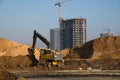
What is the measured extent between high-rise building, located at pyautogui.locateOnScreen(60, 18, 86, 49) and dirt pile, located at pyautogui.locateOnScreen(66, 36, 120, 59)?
5175 centimetres

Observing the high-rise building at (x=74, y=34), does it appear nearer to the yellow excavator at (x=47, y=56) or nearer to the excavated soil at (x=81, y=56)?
the excavated soil at (x=81, y=56)

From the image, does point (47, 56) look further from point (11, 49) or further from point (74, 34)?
point (74, 34)

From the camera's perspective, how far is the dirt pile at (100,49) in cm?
6425

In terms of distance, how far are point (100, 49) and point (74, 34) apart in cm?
5725

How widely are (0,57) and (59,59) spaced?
1121 centimetres

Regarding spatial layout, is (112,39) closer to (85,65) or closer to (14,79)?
(85,65)

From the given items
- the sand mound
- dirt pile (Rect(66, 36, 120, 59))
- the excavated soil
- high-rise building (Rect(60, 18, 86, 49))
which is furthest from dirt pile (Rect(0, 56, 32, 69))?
high-rise building (Rect(60, 18, 86, 49))

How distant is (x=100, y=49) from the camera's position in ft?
218

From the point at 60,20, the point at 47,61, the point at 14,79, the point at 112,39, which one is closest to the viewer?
the point at 14,79

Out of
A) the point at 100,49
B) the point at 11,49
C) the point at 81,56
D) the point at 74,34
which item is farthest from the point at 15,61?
the point at 74,34

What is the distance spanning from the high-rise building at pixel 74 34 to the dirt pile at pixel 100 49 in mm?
51750

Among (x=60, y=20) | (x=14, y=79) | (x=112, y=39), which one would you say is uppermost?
(x=60, y=20)

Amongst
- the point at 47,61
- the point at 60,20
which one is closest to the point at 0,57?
the point at 47,61

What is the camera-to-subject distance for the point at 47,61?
44938mm
